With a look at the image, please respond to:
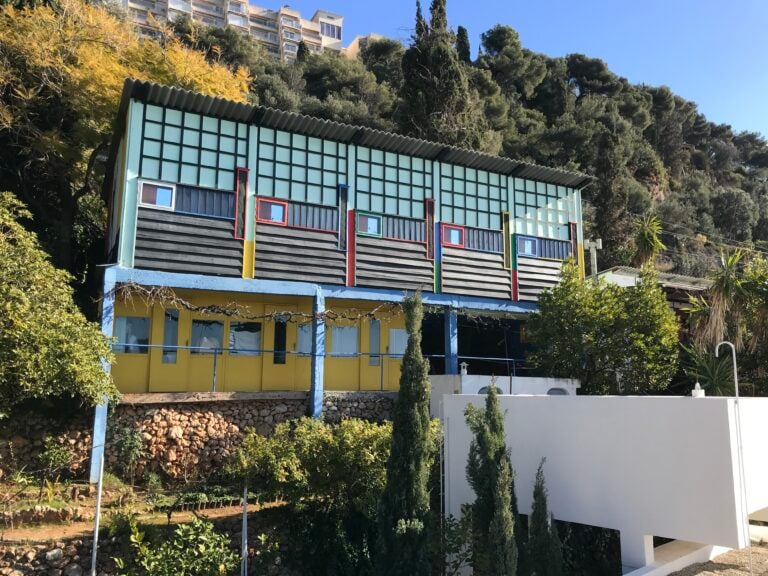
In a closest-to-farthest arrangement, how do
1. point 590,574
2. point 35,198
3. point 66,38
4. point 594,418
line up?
point 594,418
point 590,574
point 66,38
point 35,198

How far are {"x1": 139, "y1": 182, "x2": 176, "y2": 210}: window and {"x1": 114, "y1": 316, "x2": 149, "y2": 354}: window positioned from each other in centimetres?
274

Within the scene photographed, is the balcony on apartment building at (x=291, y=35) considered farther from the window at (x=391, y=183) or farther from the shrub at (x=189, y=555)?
the shrub at (x=189, y=555)

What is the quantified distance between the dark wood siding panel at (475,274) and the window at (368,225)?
6.53 feet

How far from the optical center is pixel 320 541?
988 centimetres

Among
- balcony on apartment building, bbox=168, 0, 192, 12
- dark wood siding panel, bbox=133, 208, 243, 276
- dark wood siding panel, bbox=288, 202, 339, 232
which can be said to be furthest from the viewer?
balcony on apartment building, bbox=168, 0, 192, 12

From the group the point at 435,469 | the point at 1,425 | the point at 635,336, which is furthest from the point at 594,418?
the point at 1,425

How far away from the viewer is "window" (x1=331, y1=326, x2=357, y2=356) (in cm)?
1596

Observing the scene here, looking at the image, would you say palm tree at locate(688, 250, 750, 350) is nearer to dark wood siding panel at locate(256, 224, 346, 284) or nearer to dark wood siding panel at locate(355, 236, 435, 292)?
dark wood siding panel at locate(355, 236, 435, 292)

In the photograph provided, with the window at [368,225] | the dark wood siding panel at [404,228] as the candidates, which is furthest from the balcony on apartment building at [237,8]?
the window at [368,225]

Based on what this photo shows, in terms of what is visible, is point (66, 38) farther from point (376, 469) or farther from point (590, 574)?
point (590, 574)

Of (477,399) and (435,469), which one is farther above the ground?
(477,399)

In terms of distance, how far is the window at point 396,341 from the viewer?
54.6ft

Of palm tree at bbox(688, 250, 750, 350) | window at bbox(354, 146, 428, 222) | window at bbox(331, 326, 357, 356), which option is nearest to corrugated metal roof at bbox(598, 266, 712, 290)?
palm tree at bbox(688, 250, 750, 350)

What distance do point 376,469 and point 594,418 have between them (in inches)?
137
